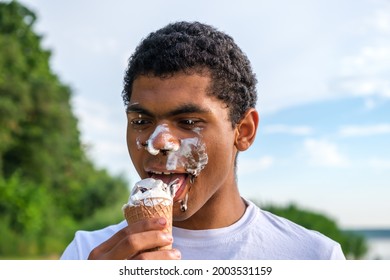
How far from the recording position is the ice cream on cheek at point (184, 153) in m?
2.87

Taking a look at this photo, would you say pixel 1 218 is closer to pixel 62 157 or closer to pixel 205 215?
pixel 62 157

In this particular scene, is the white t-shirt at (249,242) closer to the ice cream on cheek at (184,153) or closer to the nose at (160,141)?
the ice cream on cheek at (184,153)

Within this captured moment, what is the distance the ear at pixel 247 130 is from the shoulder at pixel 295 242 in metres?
0.39

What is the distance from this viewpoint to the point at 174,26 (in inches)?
122

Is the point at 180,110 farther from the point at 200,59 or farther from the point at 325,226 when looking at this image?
the point at 325,226

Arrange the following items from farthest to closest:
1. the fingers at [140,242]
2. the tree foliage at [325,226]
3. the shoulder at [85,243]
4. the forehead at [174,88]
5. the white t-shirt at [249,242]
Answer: the tree foliage at [325,226], the shoulder at [85,243], the white t-shirt at [249,242], the forehead at [174,88], the fingers at [140,242]

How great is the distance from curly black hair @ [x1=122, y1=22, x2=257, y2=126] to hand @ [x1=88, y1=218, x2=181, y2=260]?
762 millimetres

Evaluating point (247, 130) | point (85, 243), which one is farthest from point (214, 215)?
point (85, 243)

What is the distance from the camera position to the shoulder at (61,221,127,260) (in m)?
3.17

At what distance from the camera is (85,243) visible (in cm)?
320

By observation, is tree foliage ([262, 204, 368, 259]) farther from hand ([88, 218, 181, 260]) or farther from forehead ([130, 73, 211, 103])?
hand ([88, 218, 181, 260])

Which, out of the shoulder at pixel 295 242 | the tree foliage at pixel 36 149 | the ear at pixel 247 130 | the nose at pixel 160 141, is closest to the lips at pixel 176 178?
the nose at pixel 160 141

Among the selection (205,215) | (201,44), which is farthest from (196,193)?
(201,44)
